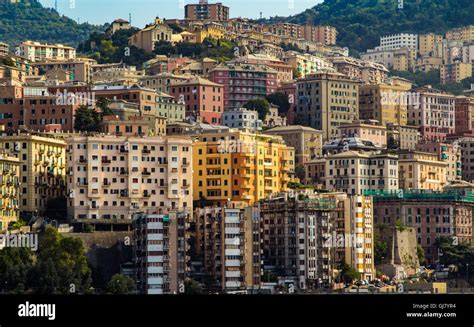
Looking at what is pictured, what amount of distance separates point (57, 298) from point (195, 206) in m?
58.5

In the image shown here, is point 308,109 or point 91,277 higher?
point 308,109

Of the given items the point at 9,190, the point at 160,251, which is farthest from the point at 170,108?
the point at 160,251

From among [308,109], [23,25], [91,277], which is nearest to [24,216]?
[91,277]

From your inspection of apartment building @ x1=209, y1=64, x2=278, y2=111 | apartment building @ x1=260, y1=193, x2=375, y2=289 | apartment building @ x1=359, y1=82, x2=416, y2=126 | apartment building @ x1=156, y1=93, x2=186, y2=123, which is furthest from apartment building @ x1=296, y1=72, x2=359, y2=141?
apartment building @ x1=260, y1=193, x2=375, y2=289

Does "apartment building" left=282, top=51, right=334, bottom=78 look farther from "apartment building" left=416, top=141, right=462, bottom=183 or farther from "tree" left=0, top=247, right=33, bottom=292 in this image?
"tree" left=0, top=247, right=33, bottom=292

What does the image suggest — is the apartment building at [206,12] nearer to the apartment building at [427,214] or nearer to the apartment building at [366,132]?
the apartment building at [366,132]

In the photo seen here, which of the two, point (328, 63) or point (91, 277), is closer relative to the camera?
point (91, 277)

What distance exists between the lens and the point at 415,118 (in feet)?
329

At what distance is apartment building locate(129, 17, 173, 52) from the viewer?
109 metres

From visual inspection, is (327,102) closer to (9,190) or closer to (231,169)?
(231,169)

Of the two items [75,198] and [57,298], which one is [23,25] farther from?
[57,298]

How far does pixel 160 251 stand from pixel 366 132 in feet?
111

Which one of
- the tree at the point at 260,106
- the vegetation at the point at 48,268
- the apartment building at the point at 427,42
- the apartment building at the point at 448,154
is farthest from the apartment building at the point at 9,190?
the apartment building at the point at 427,42

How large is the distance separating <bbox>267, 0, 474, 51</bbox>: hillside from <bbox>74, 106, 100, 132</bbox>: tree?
84.1 meters
